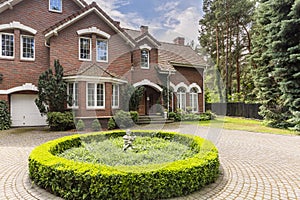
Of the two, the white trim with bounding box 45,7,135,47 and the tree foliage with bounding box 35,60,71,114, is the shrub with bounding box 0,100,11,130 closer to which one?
the tree foliage with bounding box 35,60,71,114

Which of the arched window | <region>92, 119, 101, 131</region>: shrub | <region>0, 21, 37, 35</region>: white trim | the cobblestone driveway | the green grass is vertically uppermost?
<region>0, 21, 37, 35</region>: white trim

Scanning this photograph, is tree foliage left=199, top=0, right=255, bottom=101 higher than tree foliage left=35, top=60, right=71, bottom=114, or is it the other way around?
tree foliage left=199, top=0, right=255, bottom=101

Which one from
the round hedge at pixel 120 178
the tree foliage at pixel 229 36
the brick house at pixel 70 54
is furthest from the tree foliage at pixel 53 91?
the tree foliage at pixel 229 36

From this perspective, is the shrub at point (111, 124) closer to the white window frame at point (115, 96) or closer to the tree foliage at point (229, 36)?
the white window frame at point (115, 96)

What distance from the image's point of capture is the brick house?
14.0 metres

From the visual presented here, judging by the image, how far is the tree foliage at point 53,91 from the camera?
13070mm

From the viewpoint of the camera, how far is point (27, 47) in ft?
48.5

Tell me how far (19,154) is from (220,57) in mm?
27232

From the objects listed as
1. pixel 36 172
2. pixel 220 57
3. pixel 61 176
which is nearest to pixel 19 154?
pixel 36 172

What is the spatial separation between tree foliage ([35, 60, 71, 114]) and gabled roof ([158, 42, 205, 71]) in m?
8.09

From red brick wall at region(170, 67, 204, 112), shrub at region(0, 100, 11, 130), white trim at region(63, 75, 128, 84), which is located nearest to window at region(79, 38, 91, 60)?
white trim at region(63, 75, 128, 84)

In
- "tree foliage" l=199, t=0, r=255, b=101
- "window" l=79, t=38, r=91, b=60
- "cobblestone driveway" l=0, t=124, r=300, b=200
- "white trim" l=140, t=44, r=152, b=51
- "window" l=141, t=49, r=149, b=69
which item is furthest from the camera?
"tree foliage" l=199, t=0, r=255, b=101

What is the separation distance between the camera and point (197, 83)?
21.8 meters

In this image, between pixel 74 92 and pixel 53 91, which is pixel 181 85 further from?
pixel 53 91
